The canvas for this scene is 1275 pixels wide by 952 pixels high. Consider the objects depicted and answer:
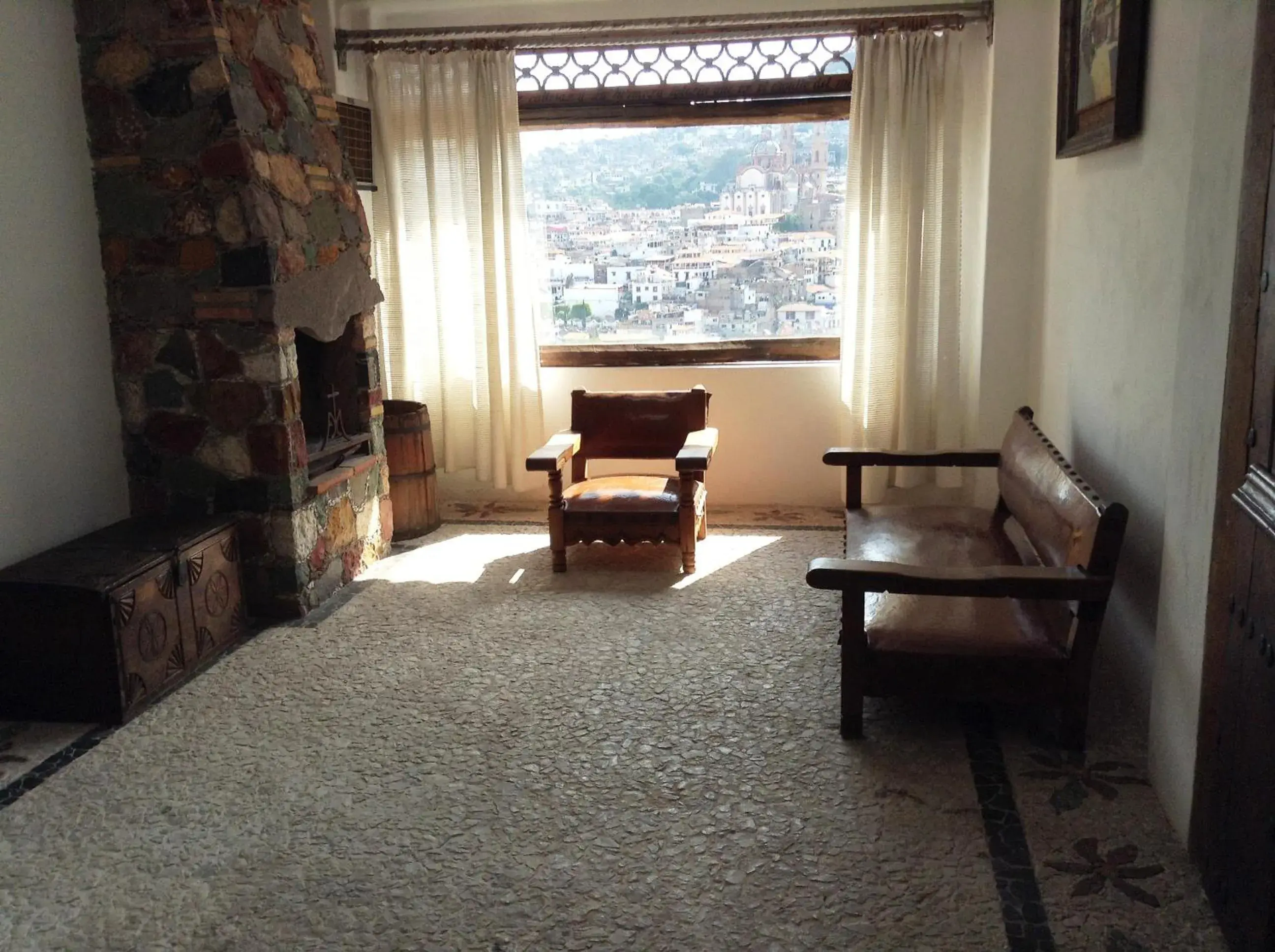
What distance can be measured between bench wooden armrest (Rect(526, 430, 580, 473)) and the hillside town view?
2.94ft

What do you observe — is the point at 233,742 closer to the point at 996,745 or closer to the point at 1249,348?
the point at 996,745

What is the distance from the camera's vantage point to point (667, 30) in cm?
470

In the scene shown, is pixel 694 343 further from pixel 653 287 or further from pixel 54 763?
pixel 54 763

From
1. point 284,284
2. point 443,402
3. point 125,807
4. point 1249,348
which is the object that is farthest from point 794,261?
point 125,807

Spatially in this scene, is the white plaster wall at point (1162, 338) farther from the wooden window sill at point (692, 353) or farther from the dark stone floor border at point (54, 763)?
the dark stone floor border at point (54, 763)

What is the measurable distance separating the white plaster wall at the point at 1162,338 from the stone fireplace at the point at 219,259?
2739mm

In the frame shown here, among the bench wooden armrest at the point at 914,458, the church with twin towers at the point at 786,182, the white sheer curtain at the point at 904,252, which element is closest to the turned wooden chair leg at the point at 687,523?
the bench wooden armrest at the point at 914,458

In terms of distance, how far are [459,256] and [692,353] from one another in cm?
125

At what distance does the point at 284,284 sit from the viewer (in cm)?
357

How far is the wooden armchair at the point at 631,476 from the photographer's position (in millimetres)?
4102

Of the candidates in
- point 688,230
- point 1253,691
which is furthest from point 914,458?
point 1253,691

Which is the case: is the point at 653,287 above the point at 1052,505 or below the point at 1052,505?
above

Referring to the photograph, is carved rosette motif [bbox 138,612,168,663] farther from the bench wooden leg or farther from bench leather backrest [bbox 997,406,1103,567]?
bench leather backrest [bbox 997,406,1103,567]

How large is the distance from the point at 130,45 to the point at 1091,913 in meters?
3.77
